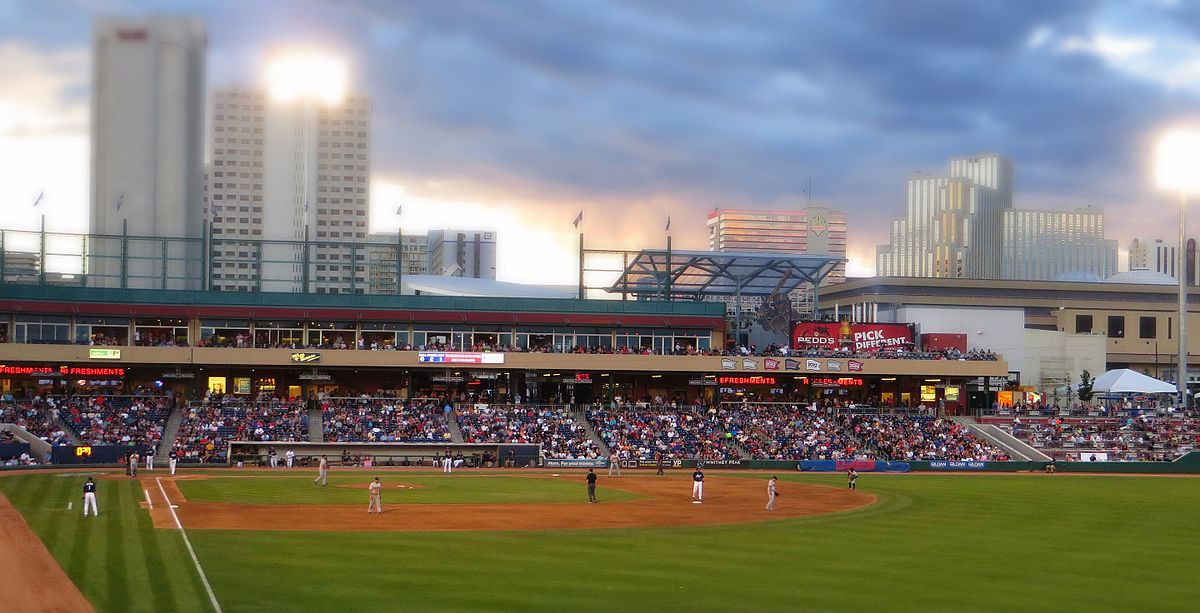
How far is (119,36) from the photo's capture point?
174 m

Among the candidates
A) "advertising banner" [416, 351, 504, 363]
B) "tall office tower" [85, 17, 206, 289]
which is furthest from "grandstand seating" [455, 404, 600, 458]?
"tall office tower" [85, 17, 206, 289]

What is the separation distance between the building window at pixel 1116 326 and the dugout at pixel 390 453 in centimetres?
8109

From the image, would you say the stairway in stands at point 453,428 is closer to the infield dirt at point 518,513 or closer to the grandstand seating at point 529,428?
the grandstand seating at point 529,428

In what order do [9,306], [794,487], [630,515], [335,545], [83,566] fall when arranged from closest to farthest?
[83,566] < [335,545] < [630,515] < [794,487] < [9,306]

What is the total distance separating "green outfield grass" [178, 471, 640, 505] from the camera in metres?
47.1

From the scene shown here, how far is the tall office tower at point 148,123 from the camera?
570 ft

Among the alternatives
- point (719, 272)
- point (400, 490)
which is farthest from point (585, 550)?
point (719, 272)

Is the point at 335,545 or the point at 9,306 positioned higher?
the point at 9,306

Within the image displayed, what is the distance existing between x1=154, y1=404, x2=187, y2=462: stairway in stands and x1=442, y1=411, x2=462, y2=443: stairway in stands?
58.2ft

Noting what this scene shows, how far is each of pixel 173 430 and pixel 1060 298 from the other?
9810 centimetres

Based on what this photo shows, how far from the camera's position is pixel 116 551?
1168 inches

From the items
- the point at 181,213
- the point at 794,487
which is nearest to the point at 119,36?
the point at 181,213

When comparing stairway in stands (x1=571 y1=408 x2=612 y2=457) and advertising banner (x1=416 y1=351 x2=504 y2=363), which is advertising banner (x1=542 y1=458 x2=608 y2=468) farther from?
advertising banner (x1=416 y1=351 x2=504 y2=363)

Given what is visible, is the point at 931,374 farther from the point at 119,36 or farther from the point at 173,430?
the point at 119,36
